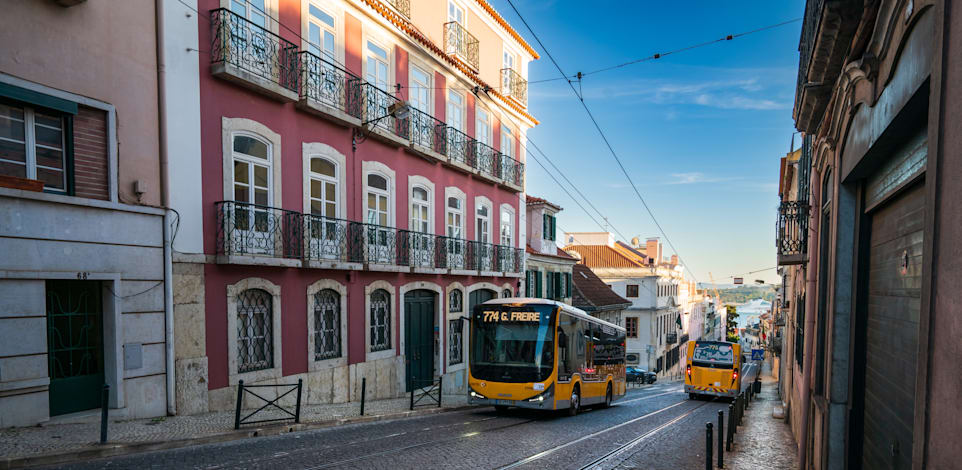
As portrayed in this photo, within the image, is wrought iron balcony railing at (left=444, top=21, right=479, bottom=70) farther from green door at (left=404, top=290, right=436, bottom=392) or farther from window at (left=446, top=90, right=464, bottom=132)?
green door at (left=404, top=290, right=436, bottom=392)

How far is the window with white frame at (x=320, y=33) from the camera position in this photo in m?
14.3

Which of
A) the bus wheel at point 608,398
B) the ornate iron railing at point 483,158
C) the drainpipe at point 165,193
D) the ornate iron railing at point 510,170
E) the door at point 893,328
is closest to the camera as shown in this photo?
the door at point 893,328

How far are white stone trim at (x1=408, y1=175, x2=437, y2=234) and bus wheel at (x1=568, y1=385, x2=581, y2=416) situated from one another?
23.3ft

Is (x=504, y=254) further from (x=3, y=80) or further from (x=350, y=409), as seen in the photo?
(x=3, y=80)

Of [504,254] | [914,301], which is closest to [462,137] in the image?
[504,254]

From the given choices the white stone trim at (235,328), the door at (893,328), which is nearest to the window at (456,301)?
the white stone trim at (235,328)

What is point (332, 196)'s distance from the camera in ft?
50.3

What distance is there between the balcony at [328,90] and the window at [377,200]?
76.6 inches

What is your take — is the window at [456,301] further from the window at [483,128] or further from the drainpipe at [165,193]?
the drainpipe at [165,193]

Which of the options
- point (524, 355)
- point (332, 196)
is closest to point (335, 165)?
point (332, 196)

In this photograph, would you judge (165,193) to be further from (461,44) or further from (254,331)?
(461,44)

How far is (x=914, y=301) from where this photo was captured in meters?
4.05

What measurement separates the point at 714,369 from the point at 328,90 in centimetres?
1892

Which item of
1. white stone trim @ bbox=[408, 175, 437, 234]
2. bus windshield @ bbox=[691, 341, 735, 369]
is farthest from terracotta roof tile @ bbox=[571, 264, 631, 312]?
white stone trim @ bbox=[408, 175, 437, 234]
